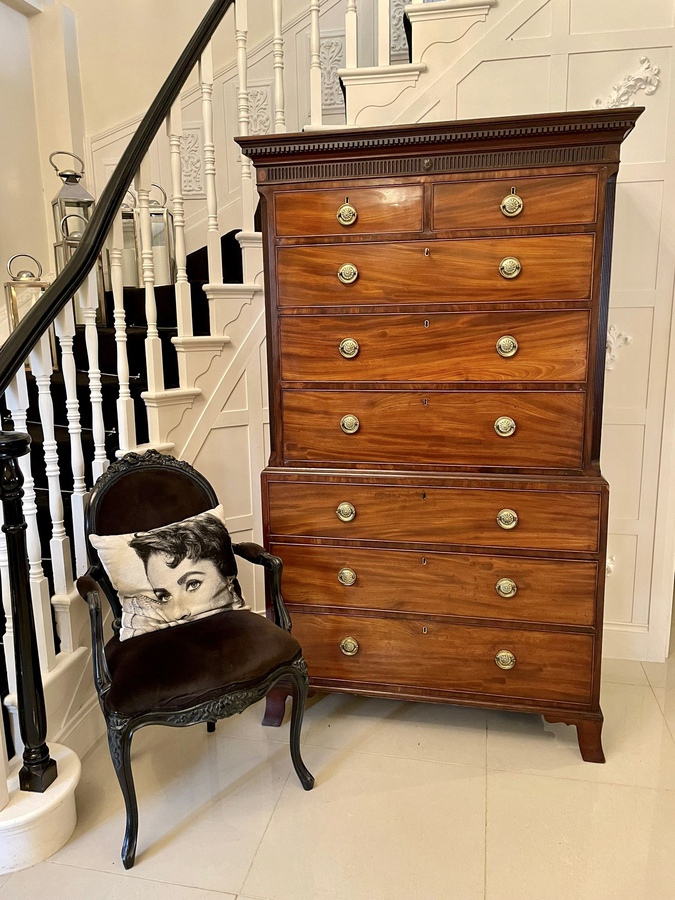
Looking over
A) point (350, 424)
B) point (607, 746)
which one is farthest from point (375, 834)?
point (350, 424)

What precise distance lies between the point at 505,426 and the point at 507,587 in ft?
1.73

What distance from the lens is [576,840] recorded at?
5.76 ft

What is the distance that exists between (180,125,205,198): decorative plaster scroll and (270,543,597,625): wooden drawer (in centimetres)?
266

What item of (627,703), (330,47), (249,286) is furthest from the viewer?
(330,47)

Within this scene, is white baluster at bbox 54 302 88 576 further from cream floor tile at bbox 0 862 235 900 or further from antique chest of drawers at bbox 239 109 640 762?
cream floor tile at bbox 0 862 235 900

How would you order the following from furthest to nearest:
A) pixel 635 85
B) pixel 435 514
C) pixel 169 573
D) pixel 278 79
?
pixel 278 79 → pixel 635 85 → pixel 435 514 → pixel 169 573

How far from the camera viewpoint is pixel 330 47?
357 centimetres

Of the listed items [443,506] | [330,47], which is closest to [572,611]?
[443,506]

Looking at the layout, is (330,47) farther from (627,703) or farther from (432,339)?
(627,703)

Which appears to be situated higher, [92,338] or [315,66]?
[315,66]

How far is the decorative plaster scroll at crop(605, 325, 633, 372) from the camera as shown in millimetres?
2504

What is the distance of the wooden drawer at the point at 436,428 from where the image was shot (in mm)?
1973

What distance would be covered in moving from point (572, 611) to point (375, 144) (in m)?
1.59

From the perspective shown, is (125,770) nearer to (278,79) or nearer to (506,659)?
(506,659)
